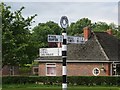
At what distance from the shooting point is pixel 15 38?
37.4m

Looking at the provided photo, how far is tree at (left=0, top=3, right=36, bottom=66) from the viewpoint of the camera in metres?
36.6

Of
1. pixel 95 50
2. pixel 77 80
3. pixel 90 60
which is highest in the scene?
pixel 95 50

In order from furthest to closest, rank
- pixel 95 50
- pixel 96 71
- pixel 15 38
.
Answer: pixel 95 50
pixel 96 71
pixel 15 38

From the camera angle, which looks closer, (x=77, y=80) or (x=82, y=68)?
(x=77, y=80)

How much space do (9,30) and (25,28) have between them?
2.11 meters

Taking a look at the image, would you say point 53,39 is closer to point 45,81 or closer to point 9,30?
point 9,30

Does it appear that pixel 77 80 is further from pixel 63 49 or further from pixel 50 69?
pixel 63 49

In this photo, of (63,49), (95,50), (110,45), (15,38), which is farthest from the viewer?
(110,45)

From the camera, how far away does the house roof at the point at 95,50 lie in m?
46.7

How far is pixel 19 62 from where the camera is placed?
3731 centimetres

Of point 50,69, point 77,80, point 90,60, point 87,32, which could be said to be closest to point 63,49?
point 77,80

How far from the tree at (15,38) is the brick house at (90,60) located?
25.0 feet

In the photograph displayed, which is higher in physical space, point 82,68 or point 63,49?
point 63,49

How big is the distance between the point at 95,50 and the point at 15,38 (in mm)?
13533
